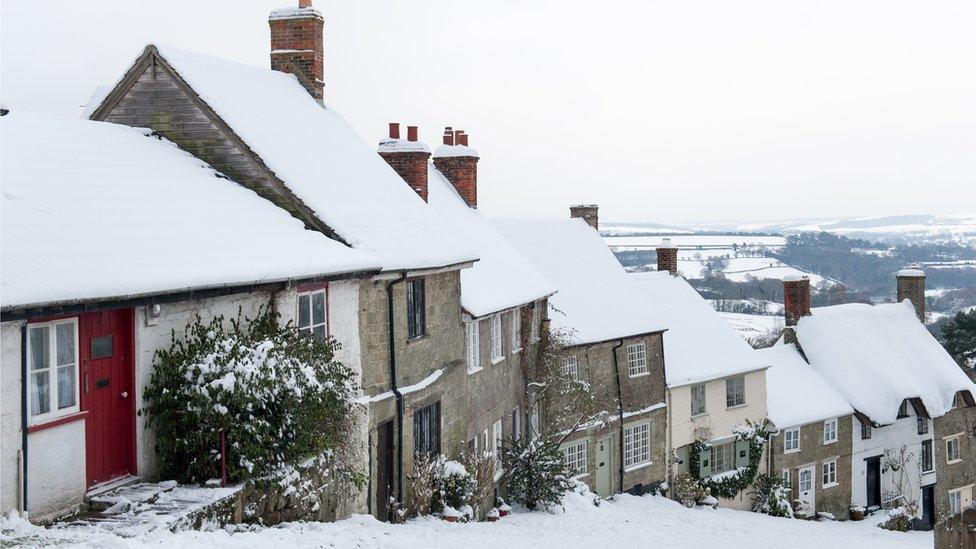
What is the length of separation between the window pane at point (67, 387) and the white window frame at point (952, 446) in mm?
37657

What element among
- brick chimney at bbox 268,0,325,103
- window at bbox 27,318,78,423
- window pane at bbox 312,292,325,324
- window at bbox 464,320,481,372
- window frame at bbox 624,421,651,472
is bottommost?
window frame at bbox 624,421,651,472

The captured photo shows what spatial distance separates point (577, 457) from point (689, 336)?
7313 millimetres

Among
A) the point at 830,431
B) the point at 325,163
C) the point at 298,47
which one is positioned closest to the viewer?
the point at 325,163

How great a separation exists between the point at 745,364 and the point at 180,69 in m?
22.5

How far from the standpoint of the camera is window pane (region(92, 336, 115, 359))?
10.6 m

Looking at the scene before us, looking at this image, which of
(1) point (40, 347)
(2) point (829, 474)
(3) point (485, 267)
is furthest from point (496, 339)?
(2) point (829, 474)

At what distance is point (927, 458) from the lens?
38500mm

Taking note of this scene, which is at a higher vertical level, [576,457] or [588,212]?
[588,212]

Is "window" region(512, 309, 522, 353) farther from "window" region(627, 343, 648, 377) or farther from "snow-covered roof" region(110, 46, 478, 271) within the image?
"window" region(627, 343, 648, 377)

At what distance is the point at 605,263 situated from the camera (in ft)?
105

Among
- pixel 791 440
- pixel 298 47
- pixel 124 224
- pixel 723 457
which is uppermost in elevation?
pixel 298 47

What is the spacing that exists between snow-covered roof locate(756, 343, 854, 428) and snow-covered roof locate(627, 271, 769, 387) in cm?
153

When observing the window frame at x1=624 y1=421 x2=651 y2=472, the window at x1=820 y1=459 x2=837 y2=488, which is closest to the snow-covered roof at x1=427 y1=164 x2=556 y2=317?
the window frame at x1=624 y1=421 x2=651 y2=472

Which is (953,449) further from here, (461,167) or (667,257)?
(461,167)
